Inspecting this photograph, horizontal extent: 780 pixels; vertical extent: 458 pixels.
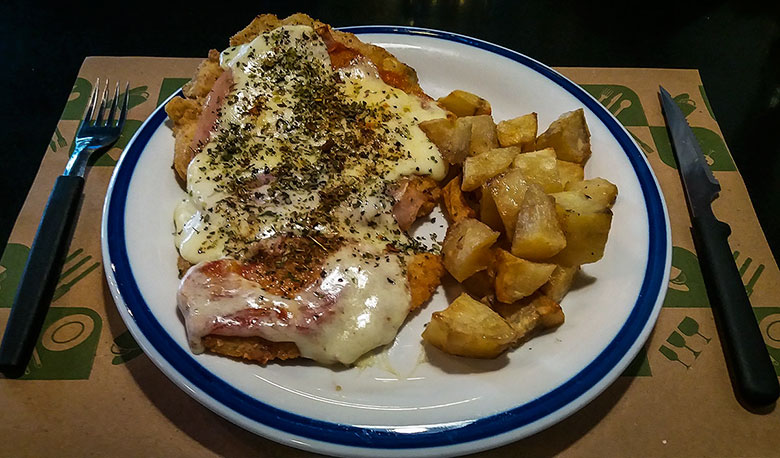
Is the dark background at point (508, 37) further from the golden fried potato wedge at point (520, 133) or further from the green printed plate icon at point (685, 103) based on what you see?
the golden fried potato wedge at point (520, 133)

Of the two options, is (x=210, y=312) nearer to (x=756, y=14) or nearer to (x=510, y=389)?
(x=510, y=389)

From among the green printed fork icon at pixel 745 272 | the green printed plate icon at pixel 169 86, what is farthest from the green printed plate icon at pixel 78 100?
the green printed fork icon at pixel 745 272

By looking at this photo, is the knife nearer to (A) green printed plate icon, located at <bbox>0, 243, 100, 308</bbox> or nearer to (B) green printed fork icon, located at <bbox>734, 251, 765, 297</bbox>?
(B) green printed fork icon, located at <bbox>734, 251, 765, 297</bbox>

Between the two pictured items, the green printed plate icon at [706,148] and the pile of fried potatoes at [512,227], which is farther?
the green printed plate icon at [706,148]

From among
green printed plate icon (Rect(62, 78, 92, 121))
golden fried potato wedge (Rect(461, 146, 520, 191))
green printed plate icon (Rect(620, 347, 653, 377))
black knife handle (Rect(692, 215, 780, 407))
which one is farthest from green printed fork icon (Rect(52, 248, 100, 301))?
black knife handle (Rect(692, 215, 780, 407))

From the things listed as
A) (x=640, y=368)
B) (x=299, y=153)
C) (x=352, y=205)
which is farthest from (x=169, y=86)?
(x=640, y=368)

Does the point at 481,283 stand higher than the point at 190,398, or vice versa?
the point at 481,283

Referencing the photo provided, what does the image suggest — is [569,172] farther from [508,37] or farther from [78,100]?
[78,100]
